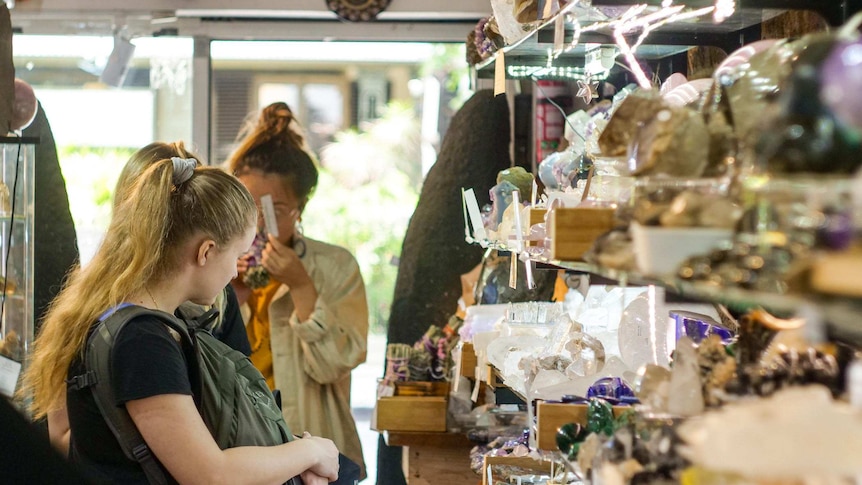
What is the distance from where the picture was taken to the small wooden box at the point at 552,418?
158 centimetres

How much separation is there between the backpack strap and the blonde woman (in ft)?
0.06

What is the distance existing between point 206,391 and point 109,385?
19 cm

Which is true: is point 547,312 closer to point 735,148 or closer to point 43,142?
point 735,148

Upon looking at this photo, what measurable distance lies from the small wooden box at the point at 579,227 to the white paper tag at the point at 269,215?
2226mm

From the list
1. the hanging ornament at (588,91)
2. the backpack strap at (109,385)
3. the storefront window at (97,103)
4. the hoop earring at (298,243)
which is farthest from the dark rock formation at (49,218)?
the hanging ornament at (588,91)

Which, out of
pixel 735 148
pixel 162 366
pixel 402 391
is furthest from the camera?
pixel 402 391

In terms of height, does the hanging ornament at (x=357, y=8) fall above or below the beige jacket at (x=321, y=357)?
above

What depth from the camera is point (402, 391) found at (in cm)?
316

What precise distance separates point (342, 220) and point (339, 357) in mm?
1459

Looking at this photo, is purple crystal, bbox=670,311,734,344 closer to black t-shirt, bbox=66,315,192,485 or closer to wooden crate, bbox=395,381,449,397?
black t-shirt, bbox=66,315,192,485

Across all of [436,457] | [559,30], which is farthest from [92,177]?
[559,30]

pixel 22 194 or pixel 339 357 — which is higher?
pixel 22 194

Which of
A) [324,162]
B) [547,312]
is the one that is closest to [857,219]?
[547,312]

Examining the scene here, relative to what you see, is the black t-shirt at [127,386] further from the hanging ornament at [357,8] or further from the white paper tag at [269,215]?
the hanging ornament at [357,8]
